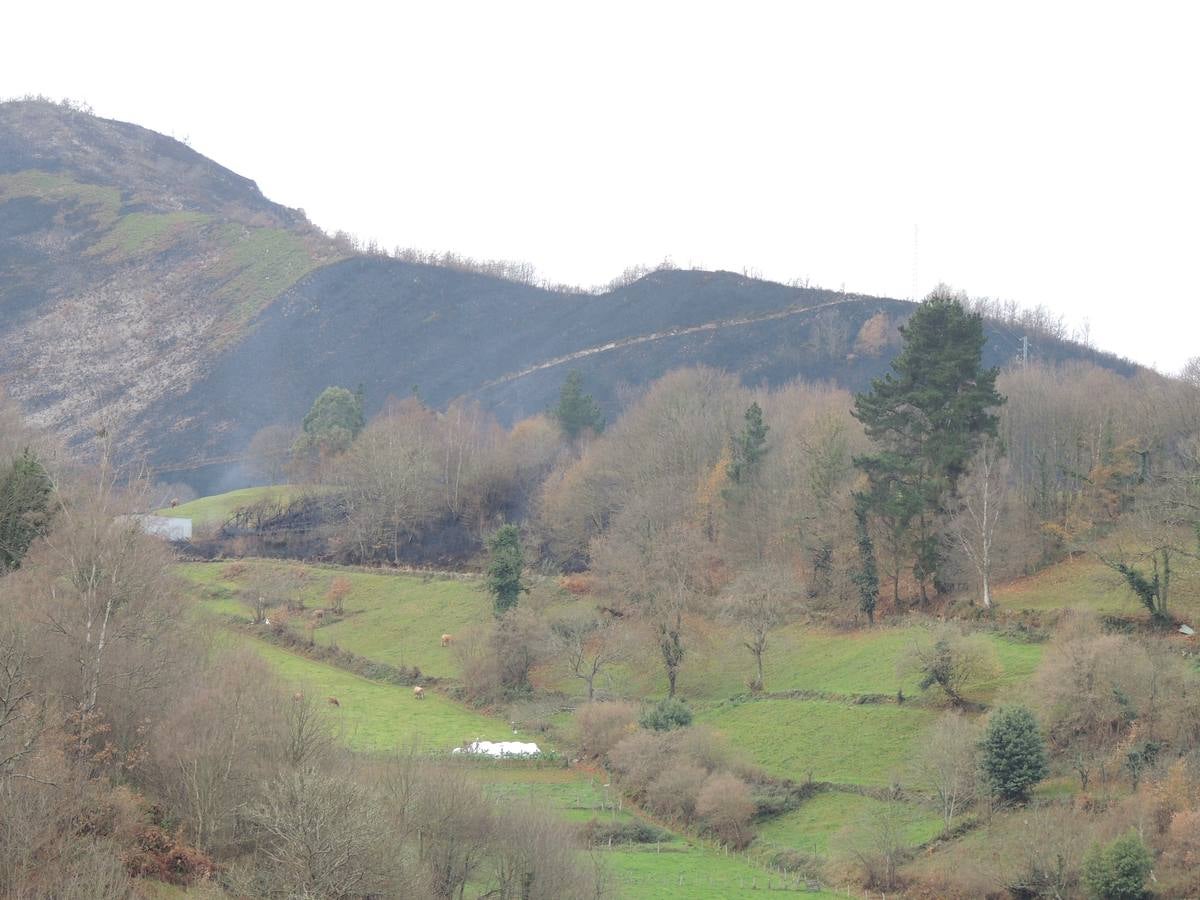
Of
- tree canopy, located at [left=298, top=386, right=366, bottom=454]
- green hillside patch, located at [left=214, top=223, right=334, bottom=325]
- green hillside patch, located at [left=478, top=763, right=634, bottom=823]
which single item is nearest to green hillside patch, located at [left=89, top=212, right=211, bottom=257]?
green hillside patch, located at [left=214, top=223, right=334, bottom=325]

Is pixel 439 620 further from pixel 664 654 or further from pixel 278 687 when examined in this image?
pixel 278 687

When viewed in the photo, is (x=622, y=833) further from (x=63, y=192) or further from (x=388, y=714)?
(x=63, y=192)

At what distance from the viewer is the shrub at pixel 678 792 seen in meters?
40.0

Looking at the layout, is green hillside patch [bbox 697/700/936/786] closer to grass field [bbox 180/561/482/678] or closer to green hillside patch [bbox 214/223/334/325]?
grass field [bbox 180/561/482/678]

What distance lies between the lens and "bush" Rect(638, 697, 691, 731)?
1757 inches

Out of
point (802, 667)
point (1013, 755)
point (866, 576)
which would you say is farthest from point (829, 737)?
point (866, 576)

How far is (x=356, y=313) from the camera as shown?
165m

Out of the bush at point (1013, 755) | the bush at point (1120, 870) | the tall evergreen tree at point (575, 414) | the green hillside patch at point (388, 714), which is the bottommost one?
the green hillside patch at point (388, 714)

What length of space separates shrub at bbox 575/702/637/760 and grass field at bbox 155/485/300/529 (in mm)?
55594

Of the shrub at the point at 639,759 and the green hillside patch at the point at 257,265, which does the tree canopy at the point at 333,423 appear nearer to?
the green hillside patch at the point at 257,265

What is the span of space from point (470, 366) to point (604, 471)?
7726 centimetres

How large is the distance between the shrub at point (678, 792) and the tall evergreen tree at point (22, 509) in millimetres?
21540

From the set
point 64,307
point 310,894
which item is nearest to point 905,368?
point 310,894

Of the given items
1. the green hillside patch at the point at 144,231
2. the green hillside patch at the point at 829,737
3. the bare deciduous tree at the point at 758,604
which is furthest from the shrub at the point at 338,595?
the green hillside patch at the point at 144,231
